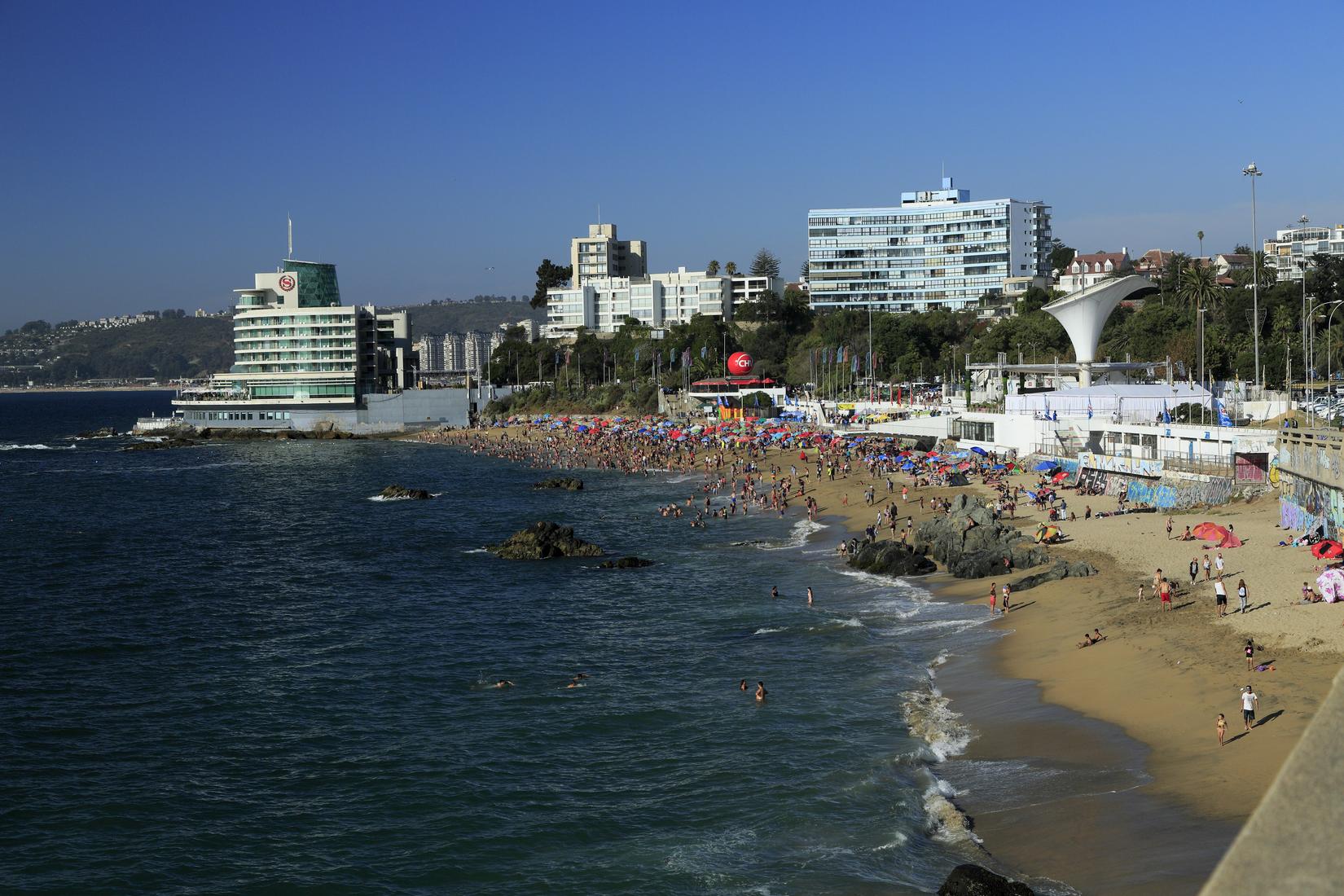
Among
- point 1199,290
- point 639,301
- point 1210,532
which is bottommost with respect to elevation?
point 1210,532

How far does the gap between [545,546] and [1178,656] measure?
31709mm

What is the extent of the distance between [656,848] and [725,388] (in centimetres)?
11157

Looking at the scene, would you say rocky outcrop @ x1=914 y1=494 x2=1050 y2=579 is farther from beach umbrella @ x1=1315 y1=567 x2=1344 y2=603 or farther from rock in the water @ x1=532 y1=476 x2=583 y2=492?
rock in the water @ x1=532 y1=476 x2=583 y2=492

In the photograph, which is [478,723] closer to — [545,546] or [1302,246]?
[545,546]

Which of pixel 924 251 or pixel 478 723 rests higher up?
pixel 924 251

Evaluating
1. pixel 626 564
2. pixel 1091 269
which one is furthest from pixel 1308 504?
pixel 1091 269

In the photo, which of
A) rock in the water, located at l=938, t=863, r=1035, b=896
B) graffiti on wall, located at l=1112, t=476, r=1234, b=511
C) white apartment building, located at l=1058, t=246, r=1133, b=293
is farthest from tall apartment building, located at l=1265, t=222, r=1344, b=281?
rock in the water, located at l=938, t=863, r=1035, b=896

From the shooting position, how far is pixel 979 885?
1744 centimetres

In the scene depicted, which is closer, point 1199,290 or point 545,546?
point 545,546

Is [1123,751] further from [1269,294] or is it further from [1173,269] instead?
[1173,269]

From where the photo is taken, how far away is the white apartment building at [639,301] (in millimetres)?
188000

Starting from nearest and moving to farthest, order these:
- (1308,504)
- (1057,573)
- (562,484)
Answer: (1308,504) → (1057,573) → (562,484)

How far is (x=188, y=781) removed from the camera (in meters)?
26.0

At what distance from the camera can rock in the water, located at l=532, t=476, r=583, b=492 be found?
82.8 meters
